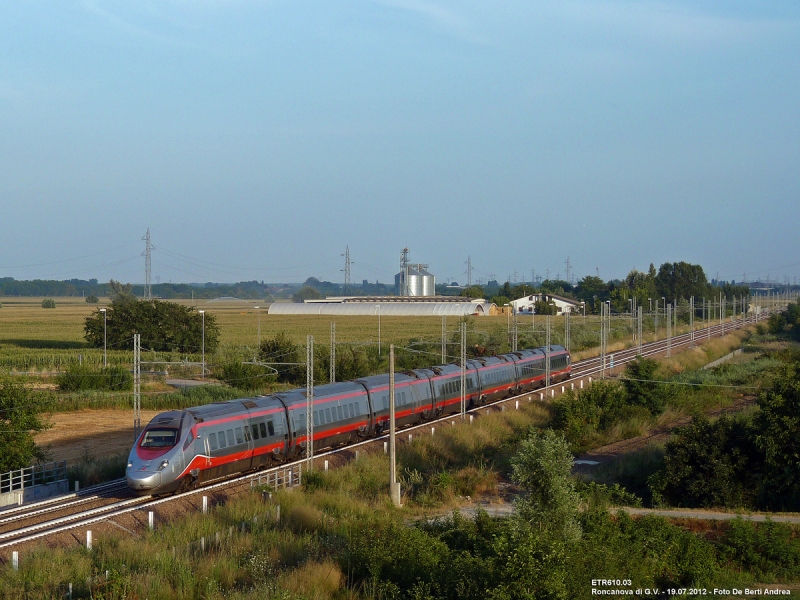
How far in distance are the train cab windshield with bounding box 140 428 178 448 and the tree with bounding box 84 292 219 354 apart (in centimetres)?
5440

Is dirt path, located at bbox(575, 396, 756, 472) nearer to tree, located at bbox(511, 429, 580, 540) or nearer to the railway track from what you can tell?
the railway track

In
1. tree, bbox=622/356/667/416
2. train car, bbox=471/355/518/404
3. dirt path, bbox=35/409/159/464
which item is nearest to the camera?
dirt path, bbox=35/409/159/464

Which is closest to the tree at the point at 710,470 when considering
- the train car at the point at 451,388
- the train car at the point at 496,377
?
the train car at the point at 451,388

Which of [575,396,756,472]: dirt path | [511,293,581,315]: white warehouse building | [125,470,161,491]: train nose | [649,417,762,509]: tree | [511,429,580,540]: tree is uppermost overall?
[511,293,581,315]: white warehouse building

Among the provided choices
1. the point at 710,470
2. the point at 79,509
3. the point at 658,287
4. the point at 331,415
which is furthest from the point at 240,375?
the point at 658,287

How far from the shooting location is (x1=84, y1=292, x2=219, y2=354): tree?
79688 mm

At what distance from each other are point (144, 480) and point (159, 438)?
1.57 metres

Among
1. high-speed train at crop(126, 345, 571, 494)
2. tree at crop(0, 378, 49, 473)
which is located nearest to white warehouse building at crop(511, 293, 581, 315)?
high-speed train at crop(126, 345, 571, 494)

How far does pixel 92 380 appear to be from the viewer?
55438 millimetres

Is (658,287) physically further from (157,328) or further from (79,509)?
(79,509)

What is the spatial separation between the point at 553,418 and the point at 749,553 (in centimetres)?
2123

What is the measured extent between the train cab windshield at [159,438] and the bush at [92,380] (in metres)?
31.7

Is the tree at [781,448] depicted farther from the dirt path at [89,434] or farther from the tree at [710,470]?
the dirt path at [89,434]

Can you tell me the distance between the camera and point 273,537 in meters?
19.0
